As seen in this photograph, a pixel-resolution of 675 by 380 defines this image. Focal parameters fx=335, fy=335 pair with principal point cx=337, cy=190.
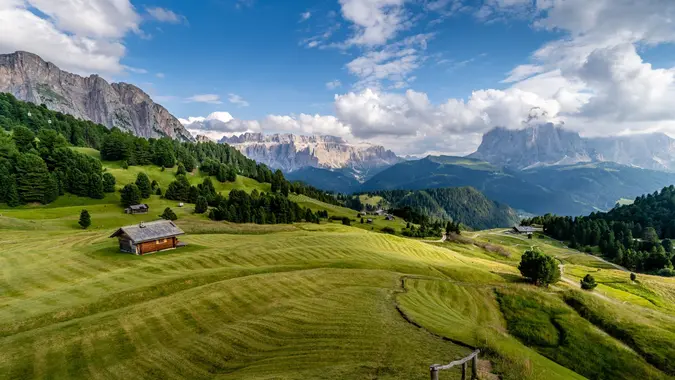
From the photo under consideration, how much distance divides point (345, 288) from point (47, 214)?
372 feet

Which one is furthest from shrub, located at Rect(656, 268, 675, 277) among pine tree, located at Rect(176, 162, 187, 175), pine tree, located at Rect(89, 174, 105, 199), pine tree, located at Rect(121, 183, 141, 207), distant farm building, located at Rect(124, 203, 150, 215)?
pine tree, located at Rect(89, 174, 105, 199)

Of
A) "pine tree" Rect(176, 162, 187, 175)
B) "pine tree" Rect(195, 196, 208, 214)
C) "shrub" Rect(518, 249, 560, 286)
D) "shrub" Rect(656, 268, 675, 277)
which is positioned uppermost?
"pine tree" Rect(176, 162, 187, 175)

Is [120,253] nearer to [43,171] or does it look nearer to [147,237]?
[147,237]

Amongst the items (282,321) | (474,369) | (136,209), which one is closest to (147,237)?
(282,321)

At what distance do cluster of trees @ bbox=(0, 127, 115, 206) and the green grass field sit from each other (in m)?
76.3

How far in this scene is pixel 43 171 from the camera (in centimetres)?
12731

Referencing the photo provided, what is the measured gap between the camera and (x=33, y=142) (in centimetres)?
15338

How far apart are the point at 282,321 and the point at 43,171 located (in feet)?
475

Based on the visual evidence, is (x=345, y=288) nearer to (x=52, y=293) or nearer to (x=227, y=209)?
(x=52, y=293)

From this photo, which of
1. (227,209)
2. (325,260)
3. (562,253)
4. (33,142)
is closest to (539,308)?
(325,260)

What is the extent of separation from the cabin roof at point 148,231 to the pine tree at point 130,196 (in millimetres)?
78660

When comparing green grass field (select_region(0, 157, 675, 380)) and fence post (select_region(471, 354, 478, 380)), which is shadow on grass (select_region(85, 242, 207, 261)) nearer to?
green grass field (select_region(0, 157, 675, 380))

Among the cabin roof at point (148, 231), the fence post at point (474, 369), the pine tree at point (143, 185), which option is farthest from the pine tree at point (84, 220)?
the fence post at point (474, 369)

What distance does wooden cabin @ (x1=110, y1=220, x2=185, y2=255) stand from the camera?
6009 centimetres
